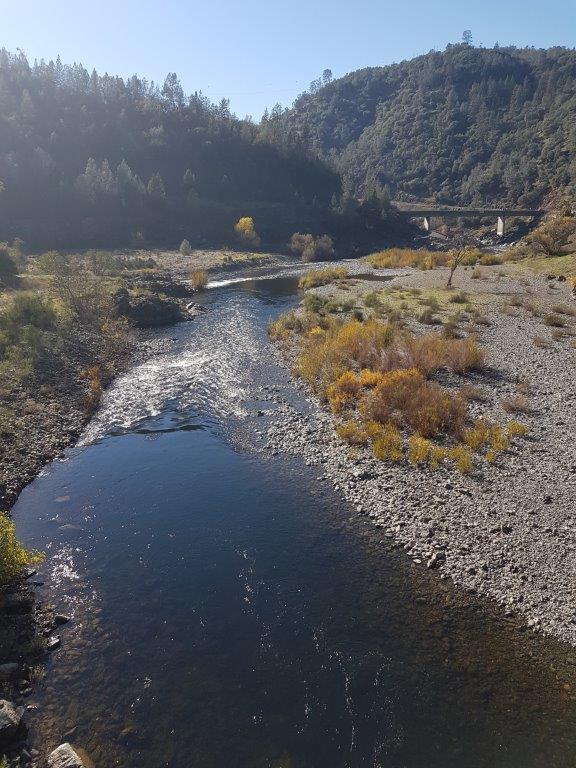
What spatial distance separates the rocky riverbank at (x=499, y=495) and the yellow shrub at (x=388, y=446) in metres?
0.46

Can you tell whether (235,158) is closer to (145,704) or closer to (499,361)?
(499,361)

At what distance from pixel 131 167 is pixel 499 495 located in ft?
521

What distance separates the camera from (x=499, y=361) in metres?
30.0

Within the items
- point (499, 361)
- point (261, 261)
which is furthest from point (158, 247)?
point (499, 361)

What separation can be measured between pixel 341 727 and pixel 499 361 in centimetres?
2530

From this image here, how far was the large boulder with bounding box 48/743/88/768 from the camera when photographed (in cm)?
916

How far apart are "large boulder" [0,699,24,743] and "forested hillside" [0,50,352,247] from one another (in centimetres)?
9809

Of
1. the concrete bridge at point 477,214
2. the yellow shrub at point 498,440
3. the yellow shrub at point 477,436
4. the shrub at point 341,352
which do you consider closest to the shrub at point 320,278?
the shrub at point 341,352

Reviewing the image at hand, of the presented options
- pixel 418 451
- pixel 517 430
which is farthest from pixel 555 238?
pixel 418 451

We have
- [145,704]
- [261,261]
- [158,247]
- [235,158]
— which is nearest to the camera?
[145,704]

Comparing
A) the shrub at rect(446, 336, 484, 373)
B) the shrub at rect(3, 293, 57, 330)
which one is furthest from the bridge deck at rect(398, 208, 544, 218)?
the shrub at rect(3, 293, 57, 330)

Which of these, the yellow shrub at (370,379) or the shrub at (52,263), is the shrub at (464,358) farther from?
the shrub at (52,263)

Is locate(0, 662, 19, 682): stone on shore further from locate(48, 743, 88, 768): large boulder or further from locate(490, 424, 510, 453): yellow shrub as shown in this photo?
locate(490, 424, 510, 453): yellow shrub

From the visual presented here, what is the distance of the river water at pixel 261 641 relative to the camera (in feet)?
32.7
